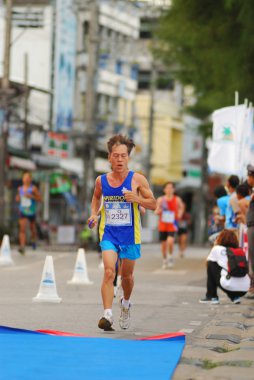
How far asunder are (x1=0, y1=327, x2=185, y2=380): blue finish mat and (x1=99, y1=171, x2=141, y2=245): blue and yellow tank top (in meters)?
1.52

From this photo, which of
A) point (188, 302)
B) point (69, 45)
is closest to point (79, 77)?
point (69, 45)

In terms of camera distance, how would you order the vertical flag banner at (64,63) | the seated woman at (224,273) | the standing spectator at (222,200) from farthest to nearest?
1. the vertical flag banner at (64,63)
2. the standing spectator at (222,200)
3. the seated woman at (224,273)

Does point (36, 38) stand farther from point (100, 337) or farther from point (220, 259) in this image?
point (100, 337)

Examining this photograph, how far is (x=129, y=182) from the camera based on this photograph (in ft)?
42.1

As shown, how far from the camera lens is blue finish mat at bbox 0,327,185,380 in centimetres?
899

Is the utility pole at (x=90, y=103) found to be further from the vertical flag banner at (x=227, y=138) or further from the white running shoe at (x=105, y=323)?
the white running shoe at (x=105, y=323)

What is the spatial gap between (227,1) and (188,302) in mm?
6958

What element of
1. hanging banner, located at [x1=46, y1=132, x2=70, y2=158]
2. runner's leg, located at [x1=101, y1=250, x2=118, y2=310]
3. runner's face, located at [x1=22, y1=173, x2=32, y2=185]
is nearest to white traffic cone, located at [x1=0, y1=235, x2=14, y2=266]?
runner's face, located at [x1=22, y1=173, x2=32, y2=185]

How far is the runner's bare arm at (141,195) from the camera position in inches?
498

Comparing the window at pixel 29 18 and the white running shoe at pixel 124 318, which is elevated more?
the window at pixel 29 18

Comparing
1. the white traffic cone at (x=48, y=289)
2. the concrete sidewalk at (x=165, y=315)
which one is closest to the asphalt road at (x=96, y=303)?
the concrete sidewalk at (x=165, y=315)

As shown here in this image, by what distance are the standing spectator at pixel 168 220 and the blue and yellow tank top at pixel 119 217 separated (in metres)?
14.4

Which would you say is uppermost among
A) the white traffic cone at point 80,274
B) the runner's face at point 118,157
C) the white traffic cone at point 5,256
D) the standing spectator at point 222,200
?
the runner's face at point 118,157

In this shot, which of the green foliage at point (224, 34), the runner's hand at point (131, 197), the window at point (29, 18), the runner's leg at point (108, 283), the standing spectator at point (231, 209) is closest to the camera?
the runner's leg at point (108, 283)
